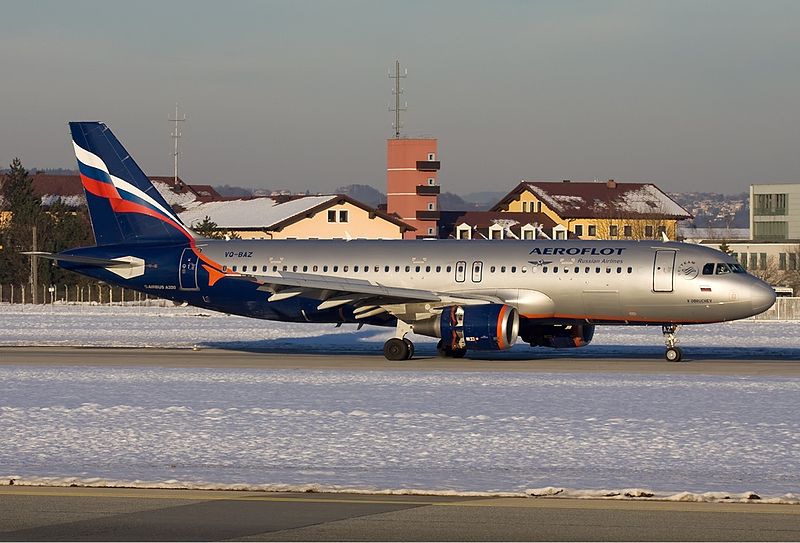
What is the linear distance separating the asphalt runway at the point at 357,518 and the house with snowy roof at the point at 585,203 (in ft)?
435

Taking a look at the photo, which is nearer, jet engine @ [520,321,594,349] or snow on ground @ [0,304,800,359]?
jet engine @ [520,321,594,349]

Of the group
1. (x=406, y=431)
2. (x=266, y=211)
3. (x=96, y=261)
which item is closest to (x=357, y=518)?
(x=406, y=431)

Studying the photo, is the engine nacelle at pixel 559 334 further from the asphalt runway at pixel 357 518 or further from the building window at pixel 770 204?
the building window at pixel 770 204

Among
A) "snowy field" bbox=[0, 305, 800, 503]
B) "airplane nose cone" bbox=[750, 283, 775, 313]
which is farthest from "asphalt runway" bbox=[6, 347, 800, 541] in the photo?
"airplane nose cone" bbox=[750, 283, 775, 313]

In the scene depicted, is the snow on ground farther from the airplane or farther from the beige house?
the beige house

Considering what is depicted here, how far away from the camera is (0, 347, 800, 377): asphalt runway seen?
33.4m

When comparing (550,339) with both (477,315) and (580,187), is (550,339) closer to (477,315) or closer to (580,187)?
(477,315)

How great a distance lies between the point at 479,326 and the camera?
35.5 meters

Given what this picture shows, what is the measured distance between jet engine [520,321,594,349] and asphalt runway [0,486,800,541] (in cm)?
2461

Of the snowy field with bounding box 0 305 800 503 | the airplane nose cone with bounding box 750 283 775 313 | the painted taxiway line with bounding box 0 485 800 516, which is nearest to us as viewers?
the painted taxiway line with bounding box 0 485 800 516

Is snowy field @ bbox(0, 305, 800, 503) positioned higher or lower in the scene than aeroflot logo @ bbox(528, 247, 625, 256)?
lower

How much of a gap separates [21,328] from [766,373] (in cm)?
3394

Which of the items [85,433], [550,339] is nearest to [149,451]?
[85,433]

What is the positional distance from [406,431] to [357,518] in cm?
769
